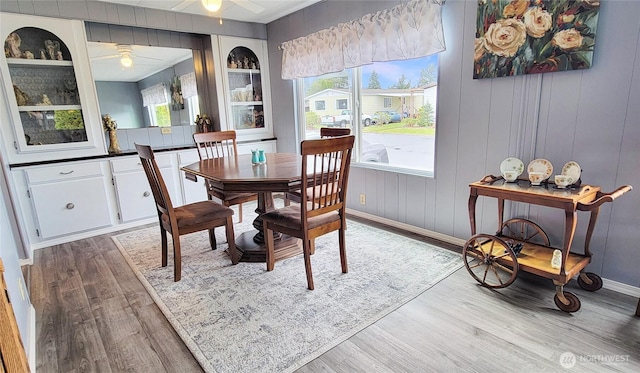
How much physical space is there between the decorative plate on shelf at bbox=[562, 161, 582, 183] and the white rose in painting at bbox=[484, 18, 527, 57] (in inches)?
33.1

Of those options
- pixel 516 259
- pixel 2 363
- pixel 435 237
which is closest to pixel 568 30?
pixel 516 259

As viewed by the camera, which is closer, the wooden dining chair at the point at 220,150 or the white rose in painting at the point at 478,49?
the white rose in painting at the point at 478,49

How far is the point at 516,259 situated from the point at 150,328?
2250 mm

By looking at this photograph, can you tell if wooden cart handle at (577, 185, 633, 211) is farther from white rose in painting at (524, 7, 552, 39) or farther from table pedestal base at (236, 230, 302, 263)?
table pedestal base at (236, 230, 302, 263)

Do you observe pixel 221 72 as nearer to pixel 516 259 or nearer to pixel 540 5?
pixel 540 5

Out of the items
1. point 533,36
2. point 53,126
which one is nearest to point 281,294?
point 533,36

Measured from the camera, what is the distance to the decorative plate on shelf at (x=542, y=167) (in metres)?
2.13

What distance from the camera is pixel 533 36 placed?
2.19m

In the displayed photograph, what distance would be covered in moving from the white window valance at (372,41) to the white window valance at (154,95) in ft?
5.16

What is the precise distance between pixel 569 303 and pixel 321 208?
158 centimetres

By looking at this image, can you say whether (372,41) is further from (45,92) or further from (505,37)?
(45,92)

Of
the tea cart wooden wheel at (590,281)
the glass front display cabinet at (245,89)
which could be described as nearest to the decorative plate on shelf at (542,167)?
the tea cart wooden wheel at (590,281)

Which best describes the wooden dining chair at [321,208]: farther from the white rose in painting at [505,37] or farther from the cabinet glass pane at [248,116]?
the cabinet glass pane at [248,116]

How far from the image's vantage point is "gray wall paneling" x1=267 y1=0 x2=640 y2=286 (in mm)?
1959
